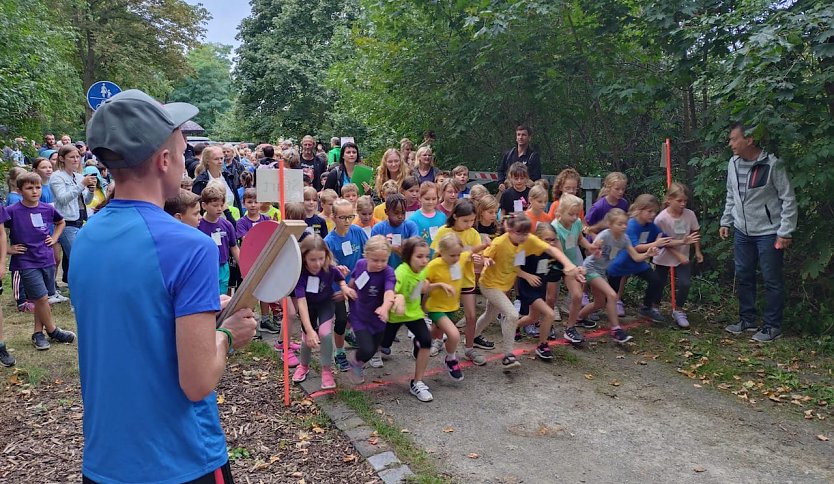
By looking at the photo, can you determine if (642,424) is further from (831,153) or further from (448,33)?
(448,33)

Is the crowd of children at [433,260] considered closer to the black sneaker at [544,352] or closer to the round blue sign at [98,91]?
the black sneaker at [544,352]

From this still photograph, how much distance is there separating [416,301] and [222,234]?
8.14 ft

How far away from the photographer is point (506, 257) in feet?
20.2

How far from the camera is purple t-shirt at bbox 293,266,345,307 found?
5.55 m

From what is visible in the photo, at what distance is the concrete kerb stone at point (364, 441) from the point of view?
13.6 ft

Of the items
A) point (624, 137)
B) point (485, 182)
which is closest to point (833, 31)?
point (624, 137)

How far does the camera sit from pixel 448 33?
10109 millimetres

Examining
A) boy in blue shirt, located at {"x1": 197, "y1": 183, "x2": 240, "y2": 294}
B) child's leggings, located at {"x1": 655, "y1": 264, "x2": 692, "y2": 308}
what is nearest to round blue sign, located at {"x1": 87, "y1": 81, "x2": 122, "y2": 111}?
boy in blue shirt, located at {"x1": 197, "y1": 183, "x2": 240, "y2": 294}

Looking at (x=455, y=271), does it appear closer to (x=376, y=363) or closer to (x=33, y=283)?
(x=376, y=363)

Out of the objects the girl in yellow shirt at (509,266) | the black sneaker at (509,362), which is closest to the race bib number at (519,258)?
the girl in yellow shirt at (509,266)

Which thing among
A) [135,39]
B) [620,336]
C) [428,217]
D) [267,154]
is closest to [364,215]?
[428,217]

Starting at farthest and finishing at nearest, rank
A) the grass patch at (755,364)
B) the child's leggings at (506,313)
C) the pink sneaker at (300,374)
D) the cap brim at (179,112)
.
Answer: the child's leggings at (506,313) → the pink sneaker at (300,374) → the grass patch at (755,364) → the cap brim at (179,112)

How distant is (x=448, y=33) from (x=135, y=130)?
354 inches

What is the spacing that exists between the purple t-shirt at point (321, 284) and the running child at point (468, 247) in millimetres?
1041
